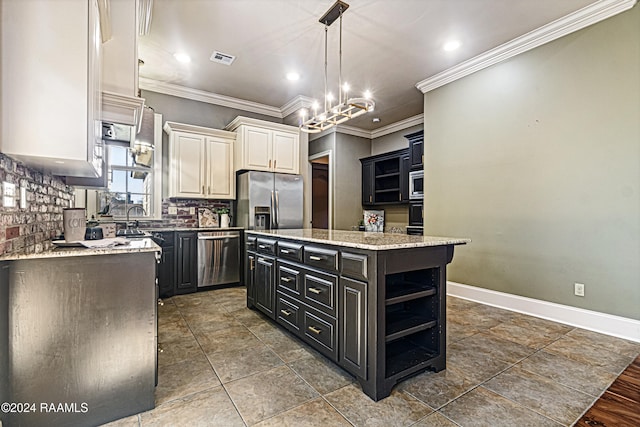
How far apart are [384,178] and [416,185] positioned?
1.33 meters

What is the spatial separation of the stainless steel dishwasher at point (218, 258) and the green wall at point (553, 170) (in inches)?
119

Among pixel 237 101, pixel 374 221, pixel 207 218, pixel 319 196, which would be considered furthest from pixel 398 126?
pixel 207 218

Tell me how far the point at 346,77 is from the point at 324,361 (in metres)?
3.68

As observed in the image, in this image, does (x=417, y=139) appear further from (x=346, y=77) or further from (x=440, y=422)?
(x=440, y=422)

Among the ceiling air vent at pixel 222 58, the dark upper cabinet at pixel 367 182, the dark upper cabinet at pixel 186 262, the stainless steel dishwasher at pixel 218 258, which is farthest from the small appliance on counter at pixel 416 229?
the ceiling air vent at pixel 222 58

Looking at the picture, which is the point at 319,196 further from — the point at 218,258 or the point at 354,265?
the point at 354,265

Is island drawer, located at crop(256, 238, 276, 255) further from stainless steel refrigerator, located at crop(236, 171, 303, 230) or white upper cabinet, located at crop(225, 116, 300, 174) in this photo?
white upper cabinet, located at crop(225, 116, 300, 174)

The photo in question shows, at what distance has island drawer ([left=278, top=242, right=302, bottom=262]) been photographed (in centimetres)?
250

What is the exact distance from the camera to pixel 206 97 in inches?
192

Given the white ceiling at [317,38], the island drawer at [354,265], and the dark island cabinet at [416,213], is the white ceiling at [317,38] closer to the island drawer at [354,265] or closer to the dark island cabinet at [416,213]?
the dark island cabinet at [416,213]

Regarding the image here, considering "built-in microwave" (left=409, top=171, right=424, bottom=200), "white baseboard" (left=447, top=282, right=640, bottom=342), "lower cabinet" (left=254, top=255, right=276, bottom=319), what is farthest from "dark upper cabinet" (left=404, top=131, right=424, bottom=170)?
"lower cabinet" (left=254, top=255, right=276, bottom=319)

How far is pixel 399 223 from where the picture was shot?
6242 mm

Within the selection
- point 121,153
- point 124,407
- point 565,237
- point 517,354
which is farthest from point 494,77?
point 121,153

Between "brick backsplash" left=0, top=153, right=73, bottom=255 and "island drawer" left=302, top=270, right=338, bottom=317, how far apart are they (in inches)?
63.3
